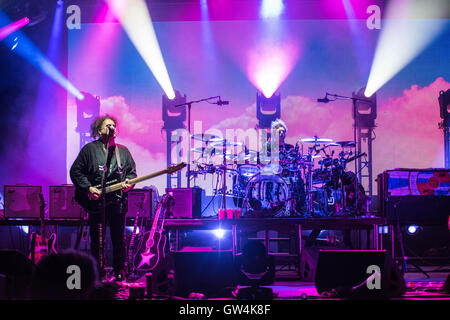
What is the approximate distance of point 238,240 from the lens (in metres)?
6.38

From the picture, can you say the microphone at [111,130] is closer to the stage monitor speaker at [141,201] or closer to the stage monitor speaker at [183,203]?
the stage monitor speaker at [141,201]

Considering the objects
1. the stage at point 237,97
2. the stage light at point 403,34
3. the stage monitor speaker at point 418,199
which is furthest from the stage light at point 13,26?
the stage monitor speaker at point 418,199

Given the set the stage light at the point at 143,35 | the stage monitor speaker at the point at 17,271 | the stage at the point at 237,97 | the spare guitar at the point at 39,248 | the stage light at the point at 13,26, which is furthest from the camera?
the stage light at the point at 143,35

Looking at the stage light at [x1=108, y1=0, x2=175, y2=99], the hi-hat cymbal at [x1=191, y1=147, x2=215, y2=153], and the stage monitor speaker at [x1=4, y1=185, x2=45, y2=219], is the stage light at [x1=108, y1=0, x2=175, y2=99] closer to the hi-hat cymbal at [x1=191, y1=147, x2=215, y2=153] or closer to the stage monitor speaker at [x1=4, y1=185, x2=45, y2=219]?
the hi-hat cymbal at [x1=191, y1=147, x2=215, y2=153]

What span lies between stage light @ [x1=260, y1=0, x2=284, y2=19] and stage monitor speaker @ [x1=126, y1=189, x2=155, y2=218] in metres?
3.78

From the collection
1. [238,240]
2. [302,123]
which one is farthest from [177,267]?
[302,123]

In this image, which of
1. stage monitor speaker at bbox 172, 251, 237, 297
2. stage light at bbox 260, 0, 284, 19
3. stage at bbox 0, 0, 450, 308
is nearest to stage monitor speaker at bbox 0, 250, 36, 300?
stage monitor speaker at bbox 172, 251, 237, 297

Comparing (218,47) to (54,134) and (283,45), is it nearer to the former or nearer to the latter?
(283,45)

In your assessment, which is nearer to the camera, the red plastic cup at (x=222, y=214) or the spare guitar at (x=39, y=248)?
the spare guitar at (x=39, y=248)

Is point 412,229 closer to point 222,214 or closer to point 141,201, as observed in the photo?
point 222,214

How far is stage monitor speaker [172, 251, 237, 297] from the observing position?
3869 mm

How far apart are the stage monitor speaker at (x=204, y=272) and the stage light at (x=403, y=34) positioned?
4814 millimetres

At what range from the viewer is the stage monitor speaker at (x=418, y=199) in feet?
19.0

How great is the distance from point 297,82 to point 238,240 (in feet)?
9.66
